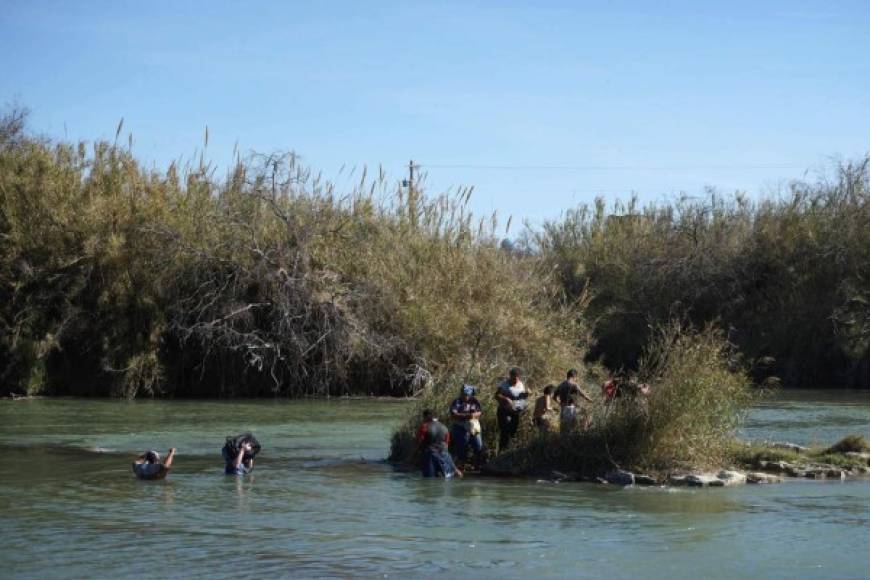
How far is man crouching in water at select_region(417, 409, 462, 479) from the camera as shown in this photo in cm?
1981

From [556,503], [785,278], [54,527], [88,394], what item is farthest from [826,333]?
[54,527]

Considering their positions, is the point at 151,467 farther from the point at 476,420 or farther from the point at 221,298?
the point at 221,298

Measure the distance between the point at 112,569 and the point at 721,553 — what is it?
678cm

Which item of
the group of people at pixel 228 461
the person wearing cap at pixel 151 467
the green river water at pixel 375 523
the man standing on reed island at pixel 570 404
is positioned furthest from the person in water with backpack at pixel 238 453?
the man standing on reed island at pixel 570 404

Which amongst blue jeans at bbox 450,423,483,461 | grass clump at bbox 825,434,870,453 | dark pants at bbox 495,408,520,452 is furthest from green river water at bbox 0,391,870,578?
grass clump at bbox 825,434,870,453

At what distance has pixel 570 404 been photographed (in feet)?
65.9

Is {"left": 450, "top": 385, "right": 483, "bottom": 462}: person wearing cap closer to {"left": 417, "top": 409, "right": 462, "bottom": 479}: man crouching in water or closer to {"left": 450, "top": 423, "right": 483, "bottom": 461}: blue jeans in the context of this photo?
{"left": 450, "top": 423, "right": 483, "bottom": 461}: blue jeans

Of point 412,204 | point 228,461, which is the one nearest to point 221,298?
point 412,204

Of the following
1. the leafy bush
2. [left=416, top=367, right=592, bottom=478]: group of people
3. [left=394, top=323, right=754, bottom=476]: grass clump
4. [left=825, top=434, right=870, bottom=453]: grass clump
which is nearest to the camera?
[left=394, top=323, right=754, bottom=476]: grass clump

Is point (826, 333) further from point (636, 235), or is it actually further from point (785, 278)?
point (636, 235)

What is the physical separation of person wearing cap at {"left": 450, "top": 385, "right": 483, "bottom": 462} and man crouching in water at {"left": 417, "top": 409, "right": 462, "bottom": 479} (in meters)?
0.37

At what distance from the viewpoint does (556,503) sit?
17.5m

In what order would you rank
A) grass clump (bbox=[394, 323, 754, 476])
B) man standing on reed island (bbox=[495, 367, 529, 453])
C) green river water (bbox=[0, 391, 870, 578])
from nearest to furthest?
green river water (bbox=[0, 391, 870, 578]) < grass clump (bbox=[394, 323, 754, 476]) < man standing on reed island (bbox=[495, 367, 529, 453])

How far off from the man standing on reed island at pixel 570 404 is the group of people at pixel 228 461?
5.10 metres
